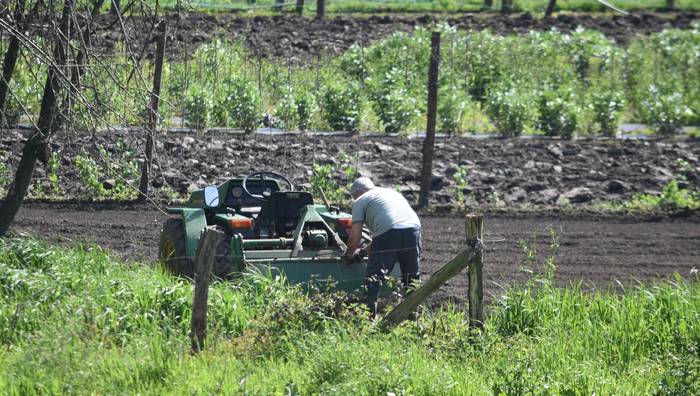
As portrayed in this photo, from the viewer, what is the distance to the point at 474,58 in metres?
30.2

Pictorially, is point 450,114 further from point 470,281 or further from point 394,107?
point 470,281

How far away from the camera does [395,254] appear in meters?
10.6

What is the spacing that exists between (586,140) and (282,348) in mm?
15569

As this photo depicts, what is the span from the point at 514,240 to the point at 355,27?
2364 centimetres

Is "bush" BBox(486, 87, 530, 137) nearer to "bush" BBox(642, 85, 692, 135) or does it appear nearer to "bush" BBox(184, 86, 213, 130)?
"bush" BBox(642, 85, 692, 135)

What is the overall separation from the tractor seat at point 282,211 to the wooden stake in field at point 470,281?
2.74 meters

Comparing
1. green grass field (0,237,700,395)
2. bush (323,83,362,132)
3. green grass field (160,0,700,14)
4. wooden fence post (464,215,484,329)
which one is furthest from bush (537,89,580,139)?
green grass field (160,0,700,14)

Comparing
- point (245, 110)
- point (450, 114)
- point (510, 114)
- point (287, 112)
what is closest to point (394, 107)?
point (450, 114)

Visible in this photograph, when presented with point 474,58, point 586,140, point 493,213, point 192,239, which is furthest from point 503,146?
→ point 192,239

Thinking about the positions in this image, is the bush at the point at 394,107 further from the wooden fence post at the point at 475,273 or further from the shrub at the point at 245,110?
the wooden fence post at the point at 475,273

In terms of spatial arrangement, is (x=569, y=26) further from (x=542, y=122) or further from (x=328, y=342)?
(x=328, y=342)

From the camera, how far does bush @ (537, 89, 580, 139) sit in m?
23.5

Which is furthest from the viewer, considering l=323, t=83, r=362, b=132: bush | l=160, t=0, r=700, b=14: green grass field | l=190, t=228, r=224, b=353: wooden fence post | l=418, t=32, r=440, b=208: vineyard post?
l=160, t=0, r=700, b=14: green grass field

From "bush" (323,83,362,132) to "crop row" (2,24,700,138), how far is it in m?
0.02
